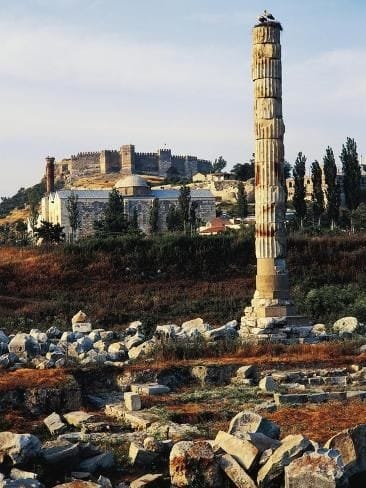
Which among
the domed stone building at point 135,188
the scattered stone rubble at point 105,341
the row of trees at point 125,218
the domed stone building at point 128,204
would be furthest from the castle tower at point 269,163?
the domed stone building at point 135,188

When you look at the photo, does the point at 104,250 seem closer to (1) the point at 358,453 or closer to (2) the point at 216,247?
(2) the point at 216,247

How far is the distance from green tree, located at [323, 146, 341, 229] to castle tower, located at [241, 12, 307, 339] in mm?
31542

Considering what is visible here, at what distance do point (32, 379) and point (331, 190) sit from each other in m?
41.3

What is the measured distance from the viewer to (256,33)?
62.8 ft

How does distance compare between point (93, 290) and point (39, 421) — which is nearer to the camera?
point (39, 421)

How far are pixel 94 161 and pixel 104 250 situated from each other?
257ft

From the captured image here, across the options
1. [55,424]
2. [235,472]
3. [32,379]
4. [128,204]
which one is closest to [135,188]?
[128,204]

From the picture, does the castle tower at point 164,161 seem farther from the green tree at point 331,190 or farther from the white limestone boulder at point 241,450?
the white limestone boulder at point 241,450

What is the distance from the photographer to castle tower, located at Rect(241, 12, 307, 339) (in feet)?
62.7

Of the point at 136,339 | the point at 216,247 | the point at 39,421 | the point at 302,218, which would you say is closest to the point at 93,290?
the point at 216,247

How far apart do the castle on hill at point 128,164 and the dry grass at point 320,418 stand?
93.1 meters

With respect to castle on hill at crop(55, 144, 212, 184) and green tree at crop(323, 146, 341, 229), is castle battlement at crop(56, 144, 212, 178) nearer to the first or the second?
castle on hill at crop(55, 144, 212, 184)

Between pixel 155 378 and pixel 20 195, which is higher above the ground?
pixel 20 195

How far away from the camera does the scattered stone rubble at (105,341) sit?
1587cm
